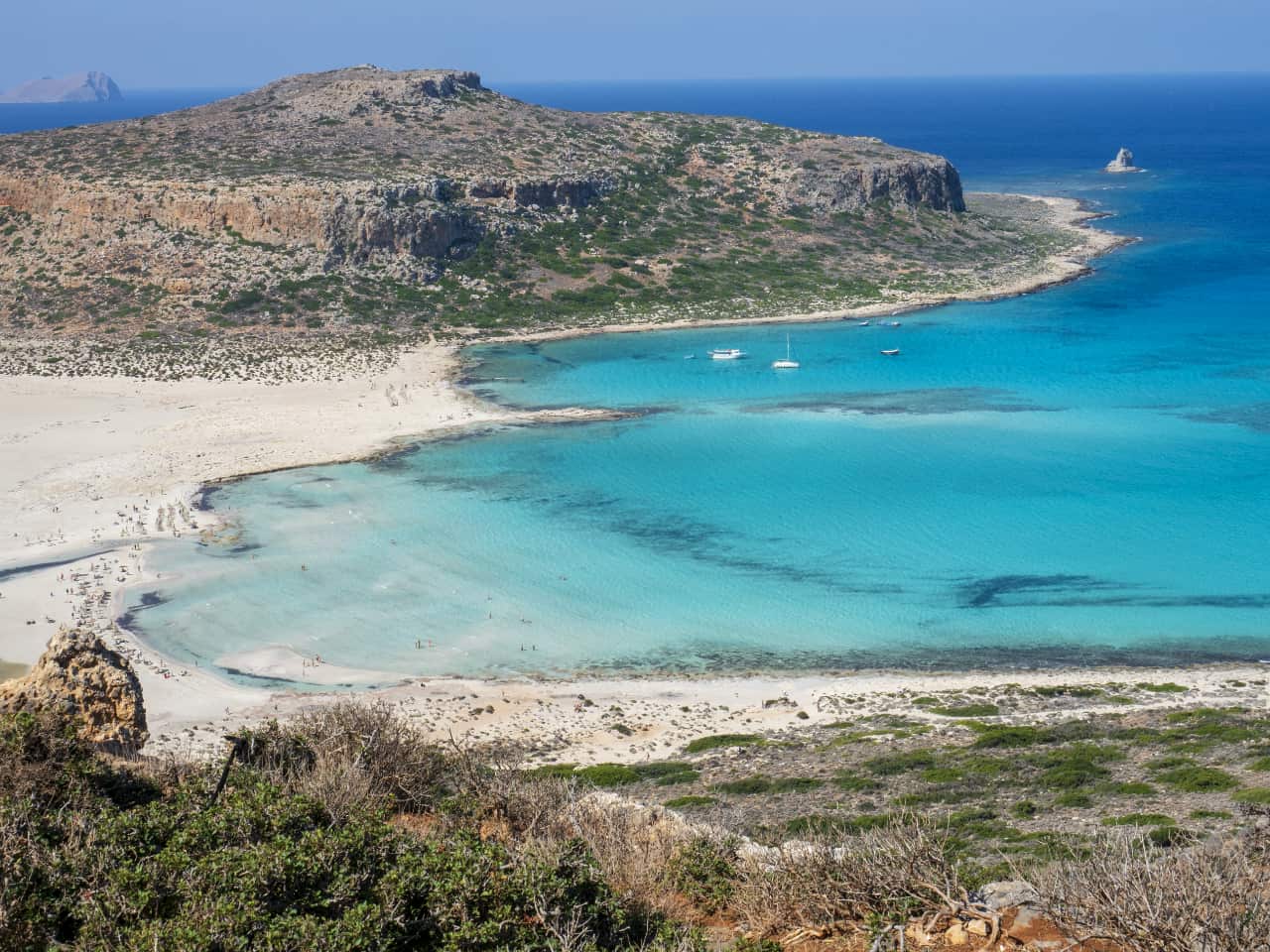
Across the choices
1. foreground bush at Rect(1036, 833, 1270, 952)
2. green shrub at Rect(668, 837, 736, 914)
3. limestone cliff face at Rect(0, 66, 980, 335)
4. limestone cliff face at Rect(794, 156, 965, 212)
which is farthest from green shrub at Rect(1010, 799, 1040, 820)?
limestone cliff face at Rect(794, 156, 965, 212)

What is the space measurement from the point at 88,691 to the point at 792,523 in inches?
1006

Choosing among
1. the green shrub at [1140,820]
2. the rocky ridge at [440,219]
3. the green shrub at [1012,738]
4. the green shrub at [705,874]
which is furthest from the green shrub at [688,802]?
the rocky ridge at [440,219]

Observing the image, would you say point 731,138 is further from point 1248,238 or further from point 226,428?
point 226,428

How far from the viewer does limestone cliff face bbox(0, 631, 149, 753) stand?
807 inches

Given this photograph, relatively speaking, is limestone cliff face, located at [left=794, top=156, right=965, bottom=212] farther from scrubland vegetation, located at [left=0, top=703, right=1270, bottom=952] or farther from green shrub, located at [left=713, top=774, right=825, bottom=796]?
scrubland vegetation, located at [left=0, top=703, right=1270, bottom=952]

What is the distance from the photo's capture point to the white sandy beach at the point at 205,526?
28.2 metres

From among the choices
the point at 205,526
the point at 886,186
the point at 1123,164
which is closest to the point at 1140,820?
the point at 205,526

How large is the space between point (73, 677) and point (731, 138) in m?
89.6

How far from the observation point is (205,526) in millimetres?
40875

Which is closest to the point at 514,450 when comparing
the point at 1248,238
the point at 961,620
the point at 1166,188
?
the point at 961,620

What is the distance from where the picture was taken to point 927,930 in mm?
12664

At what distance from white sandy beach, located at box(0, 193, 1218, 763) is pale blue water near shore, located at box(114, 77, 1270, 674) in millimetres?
1417

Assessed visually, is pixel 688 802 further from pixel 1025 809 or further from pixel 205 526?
pixel 205 526

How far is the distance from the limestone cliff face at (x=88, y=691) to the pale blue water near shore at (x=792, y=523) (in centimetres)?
1026
